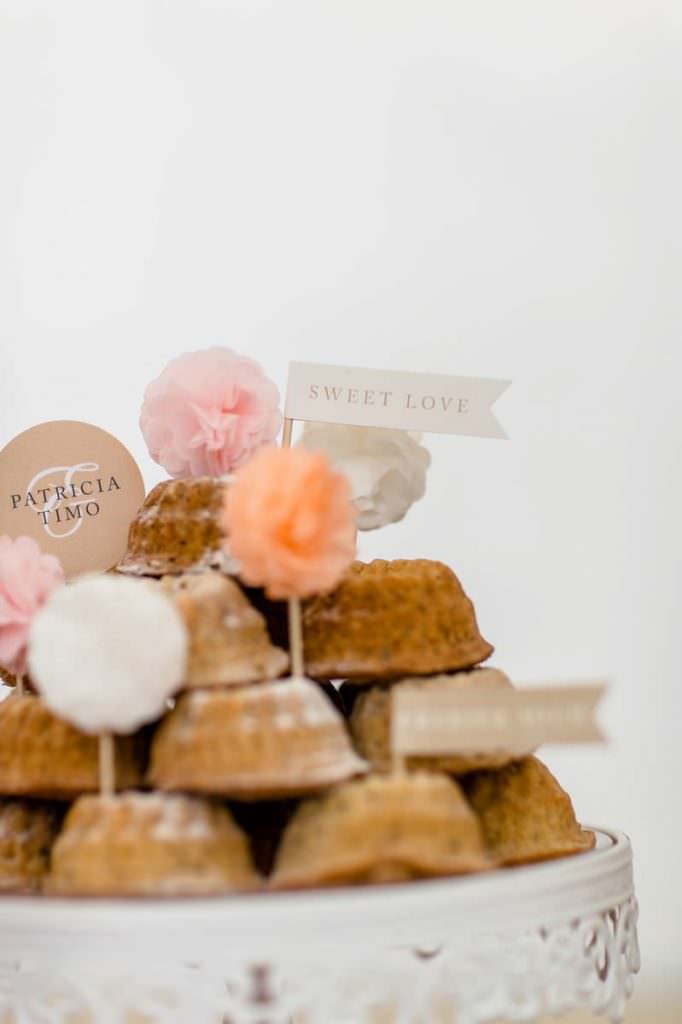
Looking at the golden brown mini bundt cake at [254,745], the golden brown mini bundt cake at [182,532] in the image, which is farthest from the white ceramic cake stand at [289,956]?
the golden brown mini bundt cake at [182,532]

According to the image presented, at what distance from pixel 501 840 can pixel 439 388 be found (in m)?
0.66

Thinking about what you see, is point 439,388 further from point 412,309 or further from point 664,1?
point 664,1

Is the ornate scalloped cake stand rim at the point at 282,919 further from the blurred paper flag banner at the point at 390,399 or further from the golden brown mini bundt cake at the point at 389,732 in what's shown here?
the blurred paper flag banner at the point at 390,399

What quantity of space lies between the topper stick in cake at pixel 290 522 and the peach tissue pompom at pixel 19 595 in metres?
0.32

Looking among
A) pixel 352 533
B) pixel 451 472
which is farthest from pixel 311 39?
pixel 352 533

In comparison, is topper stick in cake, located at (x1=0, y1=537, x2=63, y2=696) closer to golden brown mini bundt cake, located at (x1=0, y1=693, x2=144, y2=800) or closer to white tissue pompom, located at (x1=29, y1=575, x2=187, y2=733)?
golden brown mini bundt cake, located at (x1=0, y1=693, x2=144, y2=800)

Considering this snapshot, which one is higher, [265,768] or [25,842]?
[265,768]

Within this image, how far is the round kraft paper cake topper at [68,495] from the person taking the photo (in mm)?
2037

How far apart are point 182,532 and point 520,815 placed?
60 centimetres

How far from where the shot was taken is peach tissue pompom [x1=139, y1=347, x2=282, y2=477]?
1.98 metres

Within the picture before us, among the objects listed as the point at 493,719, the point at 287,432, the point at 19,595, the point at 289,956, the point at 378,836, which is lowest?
the point at 289,956

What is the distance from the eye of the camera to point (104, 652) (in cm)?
143

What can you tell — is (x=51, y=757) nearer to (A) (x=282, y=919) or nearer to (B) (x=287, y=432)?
(A) (x=282, y=919)

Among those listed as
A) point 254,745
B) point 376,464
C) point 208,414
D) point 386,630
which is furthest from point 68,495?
point 254,745
